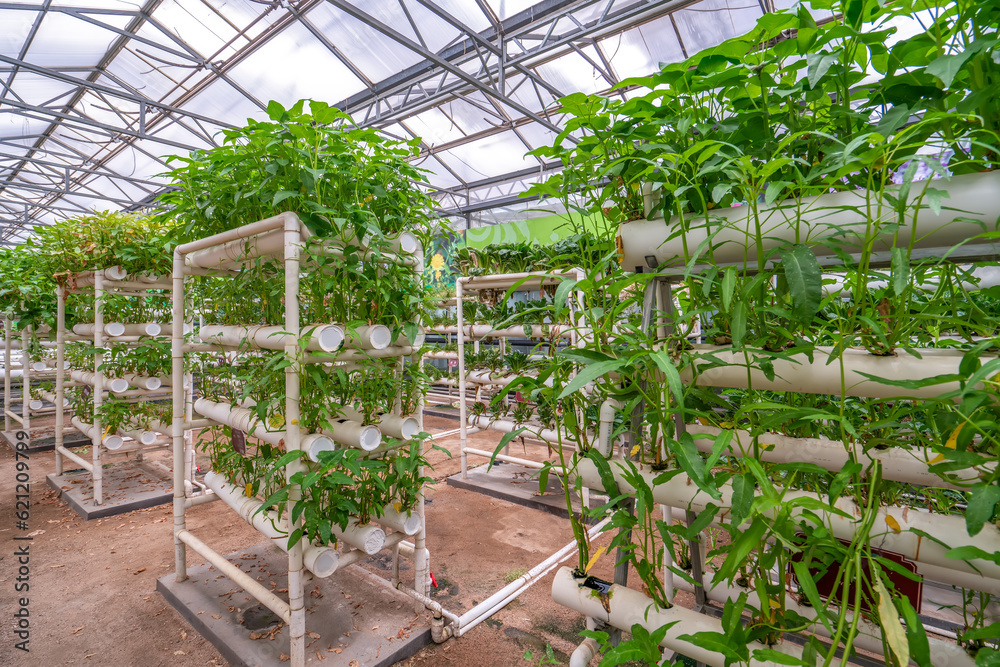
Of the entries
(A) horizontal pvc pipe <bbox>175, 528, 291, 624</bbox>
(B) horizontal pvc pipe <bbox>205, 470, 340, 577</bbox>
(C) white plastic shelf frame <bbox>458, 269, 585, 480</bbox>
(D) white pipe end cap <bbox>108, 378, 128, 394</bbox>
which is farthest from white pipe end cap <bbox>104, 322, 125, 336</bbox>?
(C) white plastic shelf frame <bbox>458, 269, 585, 480</bbox>

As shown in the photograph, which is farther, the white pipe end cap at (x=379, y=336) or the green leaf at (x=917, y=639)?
the white pipe end cap at (x=379, y=336)

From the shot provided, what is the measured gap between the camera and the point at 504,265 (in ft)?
12.1

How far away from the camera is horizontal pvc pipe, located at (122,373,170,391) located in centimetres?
315

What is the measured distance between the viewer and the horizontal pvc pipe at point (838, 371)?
70 cm

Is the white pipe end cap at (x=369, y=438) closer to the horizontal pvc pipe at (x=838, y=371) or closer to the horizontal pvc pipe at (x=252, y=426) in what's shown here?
the horizontal pvc pipe at (x=252, y=426)

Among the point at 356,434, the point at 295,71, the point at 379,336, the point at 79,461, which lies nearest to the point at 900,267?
the point at 379,336

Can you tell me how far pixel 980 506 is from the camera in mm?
602

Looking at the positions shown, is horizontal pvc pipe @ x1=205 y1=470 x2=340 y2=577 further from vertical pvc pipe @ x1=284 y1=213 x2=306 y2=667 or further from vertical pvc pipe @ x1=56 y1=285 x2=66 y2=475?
vertical pvc pipe @ x1=56 y1=285 x2=66 y2=475

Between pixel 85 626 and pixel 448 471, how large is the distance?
8.46 feet

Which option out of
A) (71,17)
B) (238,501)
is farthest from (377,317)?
(71,17)

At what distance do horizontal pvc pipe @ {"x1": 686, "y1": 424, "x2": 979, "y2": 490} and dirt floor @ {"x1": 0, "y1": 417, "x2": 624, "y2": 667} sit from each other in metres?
1.07

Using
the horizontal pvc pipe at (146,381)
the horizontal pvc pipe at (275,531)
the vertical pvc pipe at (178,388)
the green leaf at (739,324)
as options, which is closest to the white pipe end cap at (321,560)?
the horizontal pvc pipe at (275,531)

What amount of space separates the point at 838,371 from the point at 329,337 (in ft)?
4.56

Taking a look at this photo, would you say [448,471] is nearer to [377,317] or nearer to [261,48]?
[377,317]
